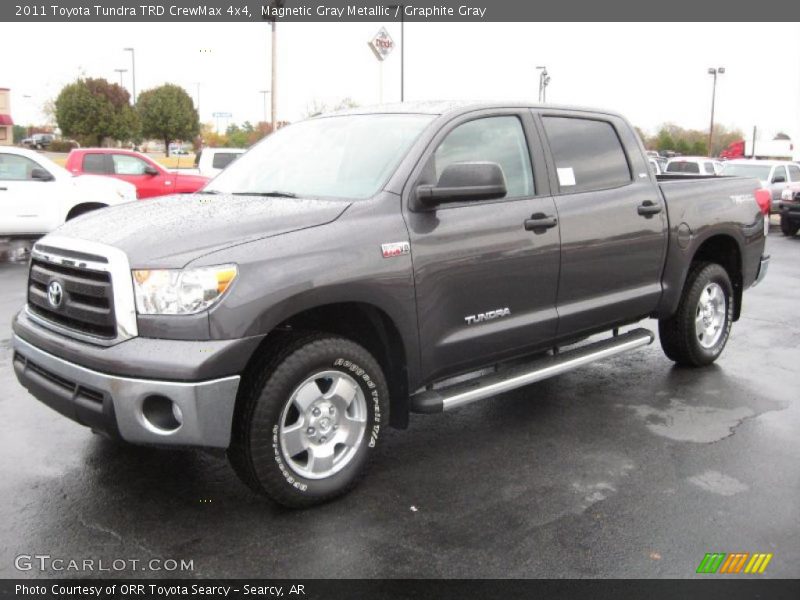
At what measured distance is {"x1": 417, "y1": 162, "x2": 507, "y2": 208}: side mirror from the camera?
3.87 meters

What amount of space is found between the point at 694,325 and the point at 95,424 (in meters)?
4.44

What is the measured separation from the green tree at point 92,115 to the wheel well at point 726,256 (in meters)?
56.3

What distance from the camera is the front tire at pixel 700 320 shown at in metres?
5.93

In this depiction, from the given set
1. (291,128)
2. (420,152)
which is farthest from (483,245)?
(291,128)

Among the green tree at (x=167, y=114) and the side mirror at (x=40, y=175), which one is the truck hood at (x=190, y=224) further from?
the green tree at (x=167, y=114)

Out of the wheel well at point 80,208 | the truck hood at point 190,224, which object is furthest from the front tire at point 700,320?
the wheel well at point 80,208

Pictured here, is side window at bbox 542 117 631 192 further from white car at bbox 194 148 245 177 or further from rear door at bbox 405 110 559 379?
white car at bbox 194 148 245 177

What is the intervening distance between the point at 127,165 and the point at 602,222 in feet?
46.3

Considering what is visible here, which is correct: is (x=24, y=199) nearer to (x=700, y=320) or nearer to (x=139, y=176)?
(x=139, y=176)

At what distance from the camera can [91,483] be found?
13.1ft

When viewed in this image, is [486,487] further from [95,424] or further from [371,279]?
[95,424]

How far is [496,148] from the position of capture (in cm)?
456

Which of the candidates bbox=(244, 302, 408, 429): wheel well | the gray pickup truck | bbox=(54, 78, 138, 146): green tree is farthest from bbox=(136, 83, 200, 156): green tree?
bbox=(244, 302, 408, 429): wheel well

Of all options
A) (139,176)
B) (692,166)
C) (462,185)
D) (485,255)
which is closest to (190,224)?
(462,185)
